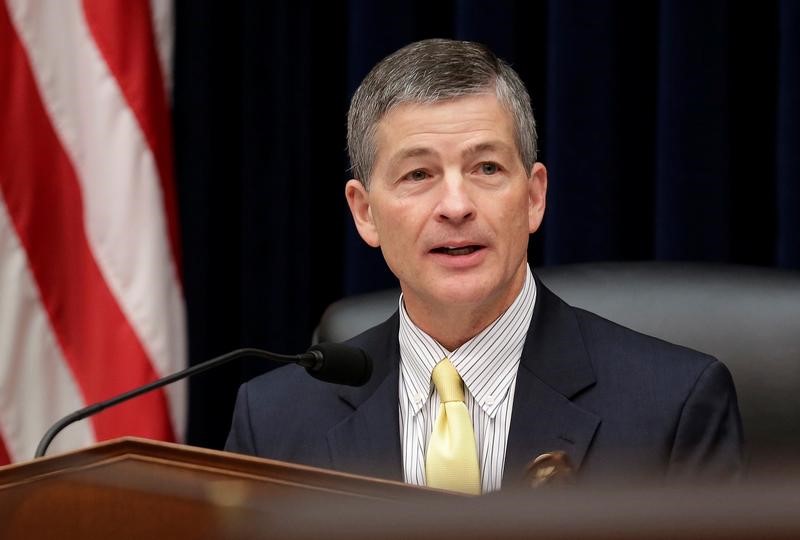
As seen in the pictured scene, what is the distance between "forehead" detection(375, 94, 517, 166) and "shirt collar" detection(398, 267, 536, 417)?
241 millimetres

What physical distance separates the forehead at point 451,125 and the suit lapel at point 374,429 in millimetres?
330

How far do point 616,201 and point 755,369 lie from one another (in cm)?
86

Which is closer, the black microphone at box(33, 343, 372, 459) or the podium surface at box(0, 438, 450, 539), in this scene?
the podium surface at box(0, 438, 450, 539)

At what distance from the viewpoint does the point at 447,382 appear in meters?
1.66

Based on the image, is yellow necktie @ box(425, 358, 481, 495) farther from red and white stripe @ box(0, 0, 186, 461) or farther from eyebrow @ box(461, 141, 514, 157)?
red and white stripe @ box(0, 0, 186, 461)

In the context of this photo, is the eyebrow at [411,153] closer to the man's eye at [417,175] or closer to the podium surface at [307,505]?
the man's eye at [417,175]

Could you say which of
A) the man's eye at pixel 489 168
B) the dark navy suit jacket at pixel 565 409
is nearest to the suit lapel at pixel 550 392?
the dark navy suit jacket at pixel 565 409

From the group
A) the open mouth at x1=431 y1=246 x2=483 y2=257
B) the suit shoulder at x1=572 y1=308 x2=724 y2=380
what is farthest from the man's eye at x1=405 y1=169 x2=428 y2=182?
the suit shoulder at x1=572 y1=308 x2=724 y2=380

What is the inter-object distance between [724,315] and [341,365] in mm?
680

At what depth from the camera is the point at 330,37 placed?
9.23 feet

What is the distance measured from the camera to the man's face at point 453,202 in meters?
1.64

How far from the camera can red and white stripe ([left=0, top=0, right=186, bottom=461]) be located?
104 inches

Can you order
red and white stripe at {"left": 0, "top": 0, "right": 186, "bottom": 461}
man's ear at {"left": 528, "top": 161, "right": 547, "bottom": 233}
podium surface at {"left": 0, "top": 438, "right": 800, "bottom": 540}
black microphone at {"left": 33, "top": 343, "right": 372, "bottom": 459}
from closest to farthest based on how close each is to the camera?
podium surface at {"left": 0, "top": 438, "right": 800, "bottom": 540}, black microphone at {"left": 33, "top": 343, "right": 372, "bottom": 459}, man's ear at {"left": 528, "top": 161, "right": 547, "bottom": 233}, red and white stripe at {"left": 0, "top": 0, "right": 186, "bottom": 461}

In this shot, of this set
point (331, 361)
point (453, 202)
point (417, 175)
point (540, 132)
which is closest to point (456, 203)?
point (453, 202)
